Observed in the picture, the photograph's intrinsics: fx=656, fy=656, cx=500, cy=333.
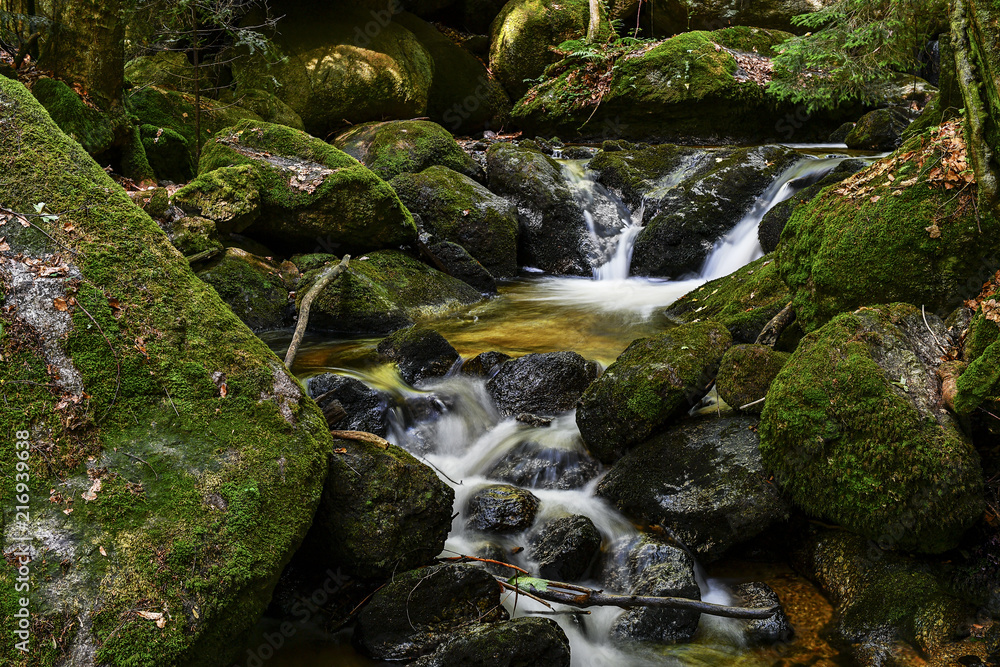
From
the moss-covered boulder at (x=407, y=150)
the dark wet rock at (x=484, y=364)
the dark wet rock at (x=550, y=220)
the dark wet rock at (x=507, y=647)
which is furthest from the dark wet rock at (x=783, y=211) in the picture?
the dark wet rock at (x=507, y=647)

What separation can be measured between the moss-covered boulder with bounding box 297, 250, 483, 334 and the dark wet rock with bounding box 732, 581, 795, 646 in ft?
17.4

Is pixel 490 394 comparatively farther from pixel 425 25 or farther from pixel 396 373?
pixel 425 25

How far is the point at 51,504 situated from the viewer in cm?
284

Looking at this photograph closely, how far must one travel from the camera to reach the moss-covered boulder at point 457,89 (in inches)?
604

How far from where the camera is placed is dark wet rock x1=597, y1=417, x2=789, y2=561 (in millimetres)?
4277

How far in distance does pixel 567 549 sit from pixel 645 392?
1.40 meters

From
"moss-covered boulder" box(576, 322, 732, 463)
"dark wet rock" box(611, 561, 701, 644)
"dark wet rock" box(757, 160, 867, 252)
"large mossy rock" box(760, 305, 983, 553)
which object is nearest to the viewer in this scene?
"large mossy rock" box(760, 305, 983, 553)

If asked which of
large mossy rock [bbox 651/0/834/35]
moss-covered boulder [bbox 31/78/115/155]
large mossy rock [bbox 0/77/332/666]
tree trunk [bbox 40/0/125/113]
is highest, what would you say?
large mossy rock [bbox 651/0/834/35]

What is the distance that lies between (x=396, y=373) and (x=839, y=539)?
409cm

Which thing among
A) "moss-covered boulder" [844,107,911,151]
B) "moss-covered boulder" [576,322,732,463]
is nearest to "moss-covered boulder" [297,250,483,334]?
"moss-covered boulder" [576,322,732,463]

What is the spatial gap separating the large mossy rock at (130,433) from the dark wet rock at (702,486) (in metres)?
2.28

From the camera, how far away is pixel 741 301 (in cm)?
691

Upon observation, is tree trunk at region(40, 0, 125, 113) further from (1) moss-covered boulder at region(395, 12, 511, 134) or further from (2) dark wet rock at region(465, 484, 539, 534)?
(1) moss-covered boulder at region(395, 12, 511, 134)

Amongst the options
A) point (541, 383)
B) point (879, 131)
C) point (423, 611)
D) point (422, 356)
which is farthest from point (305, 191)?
point (879, 131)
